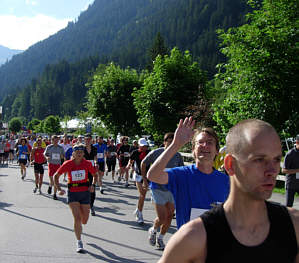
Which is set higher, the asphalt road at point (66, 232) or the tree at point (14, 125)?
the tree at point (14, 125)

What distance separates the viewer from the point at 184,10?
185 meters

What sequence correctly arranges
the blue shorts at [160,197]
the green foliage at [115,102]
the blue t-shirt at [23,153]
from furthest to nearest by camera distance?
1. the green foliage at [115,102]
2. the blue t-shirt at [23,153]
3. the blue shorts at [160,197]

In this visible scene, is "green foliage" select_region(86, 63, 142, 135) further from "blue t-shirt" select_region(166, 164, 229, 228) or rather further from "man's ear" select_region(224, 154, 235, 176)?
"man's ear" select_region(224, 154, 235, 176)

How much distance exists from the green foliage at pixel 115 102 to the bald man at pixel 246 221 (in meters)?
27.8

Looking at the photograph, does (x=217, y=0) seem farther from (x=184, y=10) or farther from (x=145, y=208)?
(x=145, y=208)

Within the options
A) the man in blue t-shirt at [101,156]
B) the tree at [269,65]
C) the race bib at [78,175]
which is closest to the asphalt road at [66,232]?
the race bib at [78,175]

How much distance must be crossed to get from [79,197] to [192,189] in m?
3.62

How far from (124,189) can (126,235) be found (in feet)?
20.8

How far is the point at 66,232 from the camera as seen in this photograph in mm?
7234

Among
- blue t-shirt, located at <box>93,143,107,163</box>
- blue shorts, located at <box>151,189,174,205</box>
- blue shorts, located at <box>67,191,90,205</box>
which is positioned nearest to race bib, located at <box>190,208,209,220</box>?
blue shorts, located at <box>151,189,174,205</box>

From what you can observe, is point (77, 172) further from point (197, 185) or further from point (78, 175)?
point (197, 185)

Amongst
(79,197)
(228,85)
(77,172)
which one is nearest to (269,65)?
(228,85)

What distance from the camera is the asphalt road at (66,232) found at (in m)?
5.78

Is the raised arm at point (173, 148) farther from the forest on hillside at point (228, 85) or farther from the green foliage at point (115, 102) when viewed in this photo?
the green foliage at point (115, 102)
